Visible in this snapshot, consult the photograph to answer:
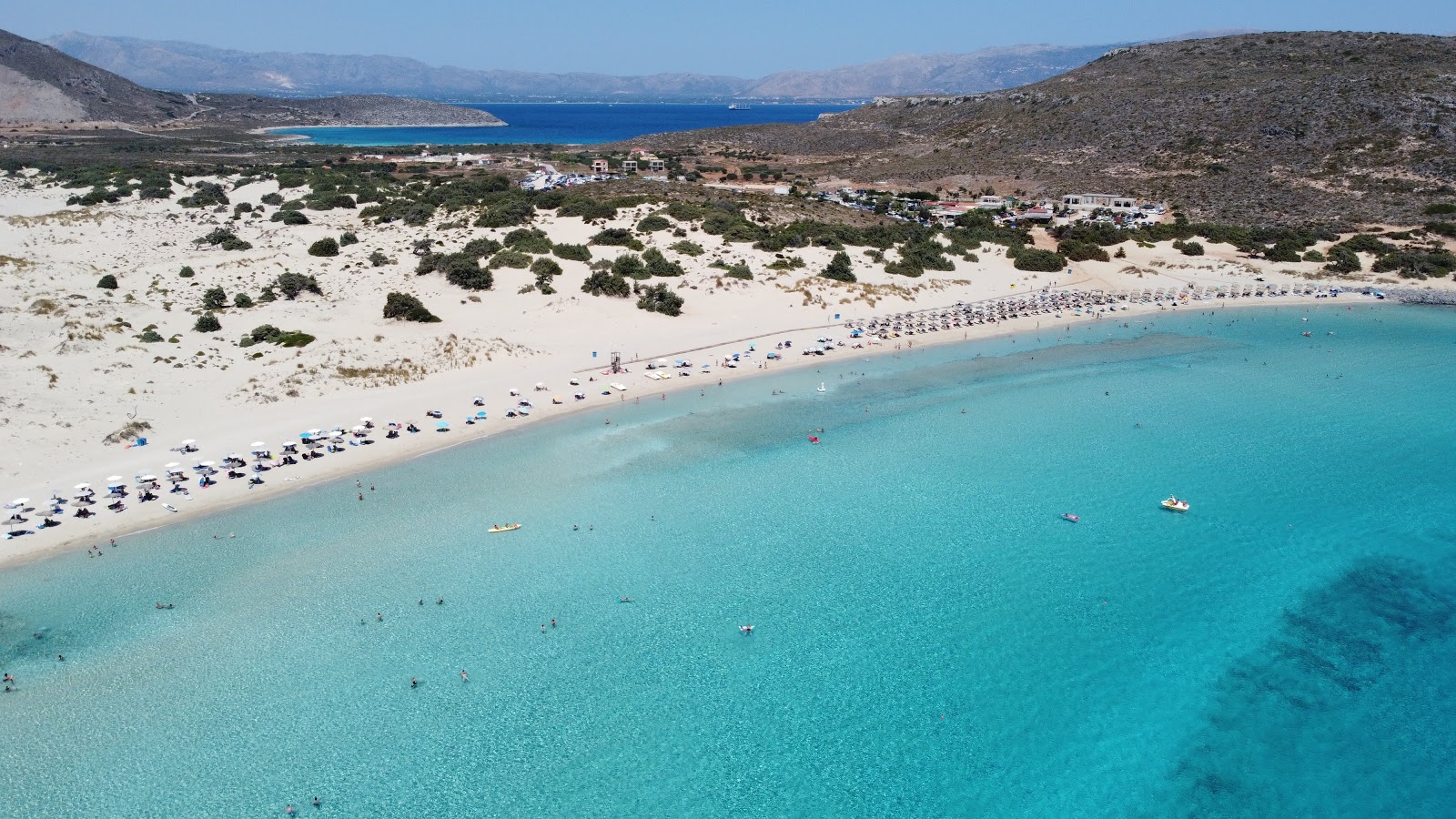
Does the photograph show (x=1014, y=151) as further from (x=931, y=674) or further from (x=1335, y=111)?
(x=931, y=674)

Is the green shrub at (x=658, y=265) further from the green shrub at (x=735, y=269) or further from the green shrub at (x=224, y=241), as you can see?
the green shrub at (x=224, y=241)

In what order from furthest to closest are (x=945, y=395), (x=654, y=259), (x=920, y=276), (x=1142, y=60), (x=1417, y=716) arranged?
(x=1142, y=60), (x=920, y=276), (x=654, y=259), (x=945, y=395), (x=1417, y=716)

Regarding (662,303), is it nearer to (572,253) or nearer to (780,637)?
(572,253)

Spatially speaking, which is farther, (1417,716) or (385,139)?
(385,139)

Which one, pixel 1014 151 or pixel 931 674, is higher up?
pixel 1014 151

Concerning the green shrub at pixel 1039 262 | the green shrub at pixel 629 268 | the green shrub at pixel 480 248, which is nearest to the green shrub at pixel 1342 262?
the green shrub at pixel 1039 262

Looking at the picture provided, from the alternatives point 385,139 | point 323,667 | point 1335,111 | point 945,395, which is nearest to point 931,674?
point 323,667
